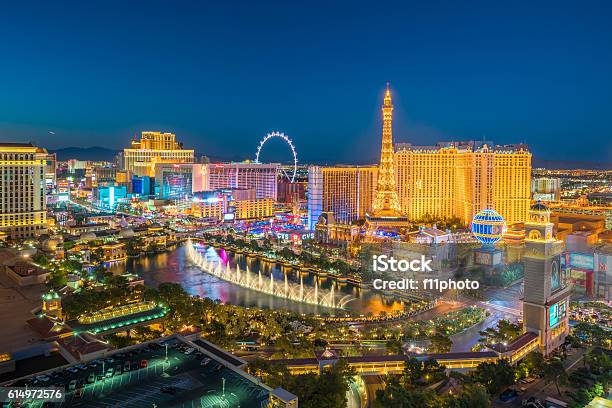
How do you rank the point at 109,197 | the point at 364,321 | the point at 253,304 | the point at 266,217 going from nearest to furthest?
the point at 364,321 → the point at 253,304 → the point at 266,217 → the point at 109,197

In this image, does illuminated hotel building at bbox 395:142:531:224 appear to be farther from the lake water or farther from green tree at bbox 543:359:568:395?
green tree at bbox 543:359:568:395

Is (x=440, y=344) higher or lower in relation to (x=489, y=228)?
lower

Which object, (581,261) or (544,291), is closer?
(544,291)

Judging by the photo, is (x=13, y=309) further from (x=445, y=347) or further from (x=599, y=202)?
(x=599, y=202)

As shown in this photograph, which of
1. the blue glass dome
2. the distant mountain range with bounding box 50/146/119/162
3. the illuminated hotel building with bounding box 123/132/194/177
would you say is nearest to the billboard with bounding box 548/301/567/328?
the blue glass dome

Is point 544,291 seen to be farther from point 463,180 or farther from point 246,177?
point 246,177

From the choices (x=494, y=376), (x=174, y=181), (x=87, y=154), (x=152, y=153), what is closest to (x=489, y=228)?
Answer: (x=494, y=376)

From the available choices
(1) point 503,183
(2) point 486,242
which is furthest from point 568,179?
(2) point 486,242
